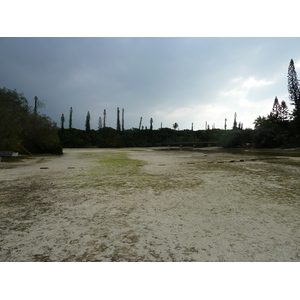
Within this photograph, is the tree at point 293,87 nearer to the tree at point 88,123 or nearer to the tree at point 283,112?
the tree at point 283,112

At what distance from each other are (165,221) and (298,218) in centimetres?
191

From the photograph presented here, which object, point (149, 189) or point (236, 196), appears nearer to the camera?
point (236, 196)

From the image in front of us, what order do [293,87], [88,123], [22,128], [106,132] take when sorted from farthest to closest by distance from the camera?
[88,123] < [106,132] < [293,87] < [22,128]

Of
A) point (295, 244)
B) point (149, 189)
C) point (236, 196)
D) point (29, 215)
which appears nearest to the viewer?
point (295, 244)

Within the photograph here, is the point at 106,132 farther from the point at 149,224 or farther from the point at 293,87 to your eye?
the point at 149,224

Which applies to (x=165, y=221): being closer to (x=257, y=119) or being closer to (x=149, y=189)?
(x=149, y=189)

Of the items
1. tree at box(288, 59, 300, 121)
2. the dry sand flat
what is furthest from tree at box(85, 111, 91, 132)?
the dry sand flat

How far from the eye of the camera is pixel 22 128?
13258 mm

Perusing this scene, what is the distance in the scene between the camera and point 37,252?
1.97m

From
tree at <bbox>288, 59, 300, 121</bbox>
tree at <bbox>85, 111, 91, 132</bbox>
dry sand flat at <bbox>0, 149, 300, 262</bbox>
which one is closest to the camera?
dry sand flat at <bbox>0, 149, 300, 262</bbox>

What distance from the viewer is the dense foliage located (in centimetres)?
1196

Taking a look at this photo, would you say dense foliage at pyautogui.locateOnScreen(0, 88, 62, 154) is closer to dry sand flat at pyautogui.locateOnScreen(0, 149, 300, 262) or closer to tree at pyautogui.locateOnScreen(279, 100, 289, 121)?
dry sand flat at pyautogui.locateOnScreen(0, 149, 300, 262)

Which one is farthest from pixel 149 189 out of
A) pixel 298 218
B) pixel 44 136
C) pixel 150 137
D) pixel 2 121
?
pixel 150 137

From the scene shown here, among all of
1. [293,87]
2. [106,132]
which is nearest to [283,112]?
[293,87]
